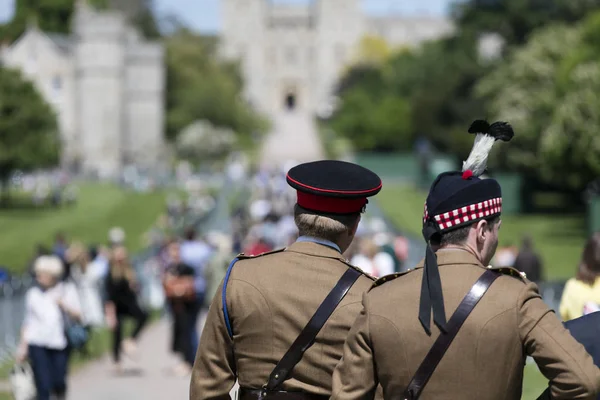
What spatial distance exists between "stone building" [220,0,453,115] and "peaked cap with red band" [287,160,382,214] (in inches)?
5301

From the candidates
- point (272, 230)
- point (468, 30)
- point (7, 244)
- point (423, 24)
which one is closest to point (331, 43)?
point (423, 24)

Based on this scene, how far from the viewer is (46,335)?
32.8 ft

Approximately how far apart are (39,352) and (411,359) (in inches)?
255

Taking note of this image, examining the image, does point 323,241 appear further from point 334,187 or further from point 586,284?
point 586,284

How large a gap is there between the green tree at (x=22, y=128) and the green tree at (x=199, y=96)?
2443 centimetres

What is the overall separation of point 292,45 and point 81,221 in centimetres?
10412

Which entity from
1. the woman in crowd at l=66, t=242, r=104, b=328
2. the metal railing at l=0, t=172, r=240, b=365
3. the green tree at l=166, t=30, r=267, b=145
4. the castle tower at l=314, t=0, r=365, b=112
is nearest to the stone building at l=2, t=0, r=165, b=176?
the green tree at l=166, t=30, r=267, b=145

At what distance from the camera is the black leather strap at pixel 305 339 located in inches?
183

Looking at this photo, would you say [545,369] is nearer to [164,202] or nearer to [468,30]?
[164,202]

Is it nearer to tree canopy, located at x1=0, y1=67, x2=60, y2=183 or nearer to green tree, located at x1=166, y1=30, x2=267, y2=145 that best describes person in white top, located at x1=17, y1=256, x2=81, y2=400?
tree canopy, located at x1=0, y1=67, x2=60, y2=183

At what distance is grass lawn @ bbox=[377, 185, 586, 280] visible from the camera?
33.0 m

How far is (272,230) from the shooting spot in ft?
75.8

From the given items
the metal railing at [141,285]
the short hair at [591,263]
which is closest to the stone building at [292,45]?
the metal railing at [141,285]

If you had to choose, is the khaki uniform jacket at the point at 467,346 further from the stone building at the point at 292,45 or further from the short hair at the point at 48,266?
the stone building at the point at 292,45
